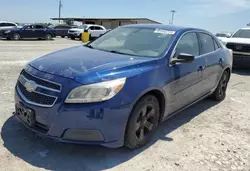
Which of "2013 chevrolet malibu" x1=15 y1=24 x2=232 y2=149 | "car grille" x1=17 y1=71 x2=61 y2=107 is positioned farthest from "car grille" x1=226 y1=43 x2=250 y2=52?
"car grille" x1=17 y1=71 x2=61 y2=107

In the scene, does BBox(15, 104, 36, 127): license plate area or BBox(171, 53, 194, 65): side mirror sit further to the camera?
BBox(171, 53, 194, 65): side mirror

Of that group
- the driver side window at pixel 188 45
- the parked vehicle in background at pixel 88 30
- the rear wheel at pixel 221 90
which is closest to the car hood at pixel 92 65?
the driver side window at pixel 188 45

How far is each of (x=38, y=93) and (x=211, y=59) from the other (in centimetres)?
331

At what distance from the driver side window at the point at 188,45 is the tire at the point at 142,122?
0.95 metres

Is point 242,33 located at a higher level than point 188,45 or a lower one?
higher

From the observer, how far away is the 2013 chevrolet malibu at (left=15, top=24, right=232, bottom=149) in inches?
115

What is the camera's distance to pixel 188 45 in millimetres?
4480

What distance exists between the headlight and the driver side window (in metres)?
1.47

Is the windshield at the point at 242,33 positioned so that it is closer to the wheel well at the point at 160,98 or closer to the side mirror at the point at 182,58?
the side mirror at the point at 182,58

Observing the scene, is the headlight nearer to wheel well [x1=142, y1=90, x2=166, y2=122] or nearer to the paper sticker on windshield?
wheel well [x1=142, y1=90, x2=166, y2=122]

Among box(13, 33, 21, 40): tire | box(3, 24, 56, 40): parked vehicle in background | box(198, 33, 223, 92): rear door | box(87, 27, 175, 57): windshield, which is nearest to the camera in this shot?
box(87, 27, 175, 57): windshield

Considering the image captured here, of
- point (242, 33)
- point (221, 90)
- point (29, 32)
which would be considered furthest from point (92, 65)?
point (29, 32)

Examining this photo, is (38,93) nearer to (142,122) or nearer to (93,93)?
(93,93)

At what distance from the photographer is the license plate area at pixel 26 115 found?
3.12 metres
